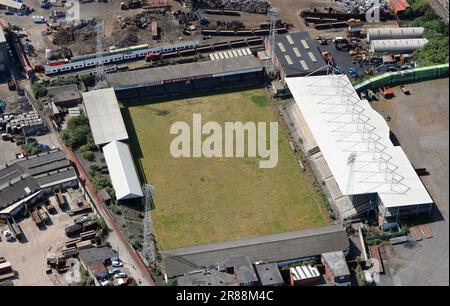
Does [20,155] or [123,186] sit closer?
[123,186]

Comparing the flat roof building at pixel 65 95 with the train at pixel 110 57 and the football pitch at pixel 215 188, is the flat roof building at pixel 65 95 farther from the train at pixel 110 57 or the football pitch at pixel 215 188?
the football pitch at pixel 215 188

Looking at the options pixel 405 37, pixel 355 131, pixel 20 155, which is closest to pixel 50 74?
pixel 20 155

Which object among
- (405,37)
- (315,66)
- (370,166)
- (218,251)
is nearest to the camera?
(218,251)

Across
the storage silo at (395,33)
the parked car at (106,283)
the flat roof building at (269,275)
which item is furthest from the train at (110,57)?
the flat roof building at (269,275)

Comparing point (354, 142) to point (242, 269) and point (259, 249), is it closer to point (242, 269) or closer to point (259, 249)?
point (259, 249)

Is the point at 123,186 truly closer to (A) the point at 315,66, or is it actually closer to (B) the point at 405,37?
(A) the point at 315,66

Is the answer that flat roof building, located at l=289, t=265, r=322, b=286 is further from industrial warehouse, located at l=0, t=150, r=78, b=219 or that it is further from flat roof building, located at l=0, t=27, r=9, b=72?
flat roof building, located at l=0, t=27, r=9, b=72
